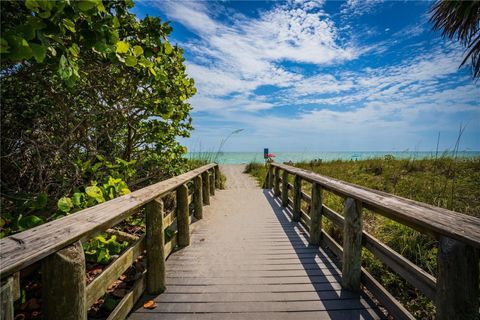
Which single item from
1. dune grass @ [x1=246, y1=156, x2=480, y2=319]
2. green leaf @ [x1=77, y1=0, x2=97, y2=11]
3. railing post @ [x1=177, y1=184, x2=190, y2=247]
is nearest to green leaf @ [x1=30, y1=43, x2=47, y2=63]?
green leaf @ [x1=77, y1=0, x2=97, y2=11]

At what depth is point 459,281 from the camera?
1234mm

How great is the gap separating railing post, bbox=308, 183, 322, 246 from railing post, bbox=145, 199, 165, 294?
210 centimetres

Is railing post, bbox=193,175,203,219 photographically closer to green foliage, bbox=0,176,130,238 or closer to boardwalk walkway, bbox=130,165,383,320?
boardwalk walkway, bbox=130,165,383,320

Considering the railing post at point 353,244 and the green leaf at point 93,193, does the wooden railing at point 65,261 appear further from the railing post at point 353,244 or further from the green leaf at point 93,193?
the railing post at point 353,244

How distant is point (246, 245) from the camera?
11.3 ft

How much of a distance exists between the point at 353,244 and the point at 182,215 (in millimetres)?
2109

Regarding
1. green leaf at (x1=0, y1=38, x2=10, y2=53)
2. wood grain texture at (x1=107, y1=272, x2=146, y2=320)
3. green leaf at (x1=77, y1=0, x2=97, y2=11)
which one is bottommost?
wood grain texture at (x1=107, y1=272, x2=146, y2=320)

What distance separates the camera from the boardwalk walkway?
1973 mm

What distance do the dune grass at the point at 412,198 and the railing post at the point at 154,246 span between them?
2560mm

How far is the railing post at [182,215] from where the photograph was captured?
10.2ft

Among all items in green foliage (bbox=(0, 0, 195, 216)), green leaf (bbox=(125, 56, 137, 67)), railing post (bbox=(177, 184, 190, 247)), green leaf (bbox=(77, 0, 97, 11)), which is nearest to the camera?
green leaf (bbox=(77, 0, 97, 11))

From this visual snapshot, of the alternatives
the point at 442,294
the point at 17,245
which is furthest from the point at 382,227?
the point at 17,245

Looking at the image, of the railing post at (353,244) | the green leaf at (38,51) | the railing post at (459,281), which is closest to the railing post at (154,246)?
the green leaf at (38,51)

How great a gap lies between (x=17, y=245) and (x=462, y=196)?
6.71 metres
